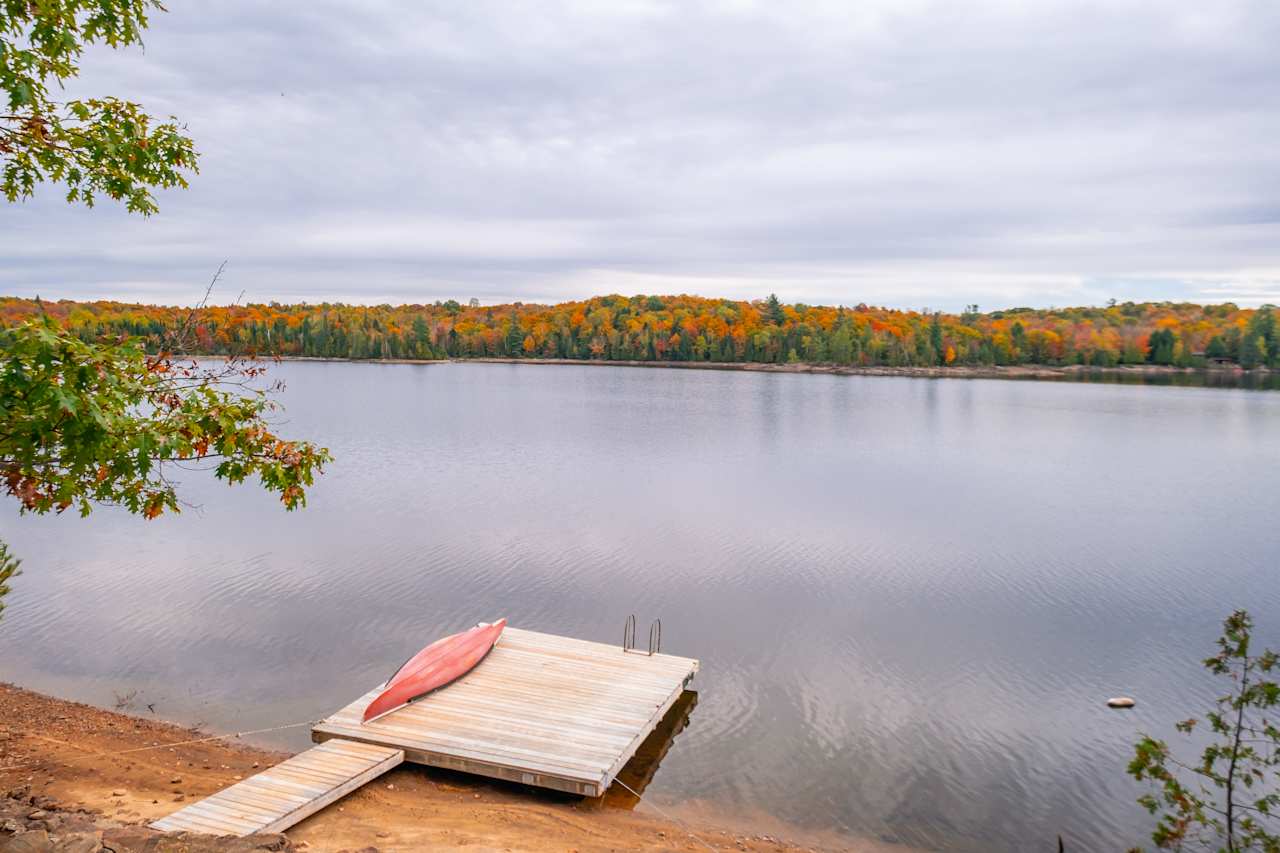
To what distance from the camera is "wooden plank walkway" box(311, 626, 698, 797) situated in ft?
36.7

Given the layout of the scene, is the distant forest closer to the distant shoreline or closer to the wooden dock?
the distant shoreline

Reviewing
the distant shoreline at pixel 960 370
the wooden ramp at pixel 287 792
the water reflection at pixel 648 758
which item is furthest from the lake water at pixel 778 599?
the distant shoreline at pixel 960 370

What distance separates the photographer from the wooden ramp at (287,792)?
8852 mm

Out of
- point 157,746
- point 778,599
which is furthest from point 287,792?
point 778,599

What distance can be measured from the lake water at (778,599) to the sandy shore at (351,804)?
38.1 inches

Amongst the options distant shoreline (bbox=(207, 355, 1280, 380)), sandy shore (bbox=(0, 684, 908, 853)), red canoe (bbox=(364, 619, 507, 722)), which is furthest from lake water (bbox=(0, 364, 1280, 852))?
distant shoreline (bbox=(207, 355, 1280, 380))

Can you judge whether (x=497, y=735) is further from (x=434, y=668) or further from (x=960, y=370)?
(x=960, y=370)

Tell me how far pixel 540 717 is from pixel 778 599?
31.1 ft

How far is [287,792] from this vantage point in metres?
9.74

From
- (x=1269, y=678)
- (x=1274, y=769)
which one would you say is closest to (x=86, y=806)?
(x=1274, y=769)

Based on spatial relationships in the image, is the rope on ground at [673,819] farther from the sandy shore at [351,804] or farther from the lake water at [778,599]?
the lake water at [778,599]

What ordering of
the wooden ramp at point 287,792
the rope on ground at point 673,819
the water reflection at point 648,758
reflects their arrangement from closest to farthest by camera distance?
the wooden ramp at point 287,792
the rope on ground at point 673,819
the water reflection at point 648,758

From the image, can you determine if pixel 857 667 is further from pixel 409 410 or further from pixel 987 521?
pixel 409 410

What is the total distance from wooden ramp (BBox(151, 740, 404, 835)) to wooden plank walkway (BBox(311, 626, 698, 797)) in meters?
0.46
